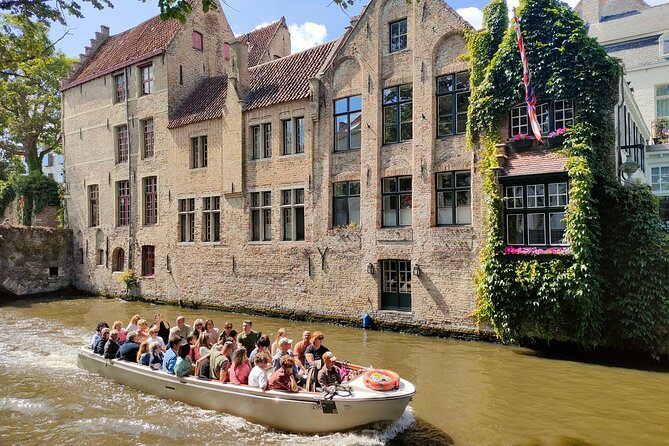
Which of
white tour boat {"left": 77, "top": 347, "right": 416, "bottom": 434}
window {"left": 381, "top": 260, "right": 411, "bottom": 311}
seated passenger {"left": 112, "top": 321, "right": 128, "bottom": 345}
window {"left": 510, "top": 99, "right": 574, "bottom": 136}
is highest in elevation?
window {"left": 510, "top": 99, "right": 574, "bottom": 136}

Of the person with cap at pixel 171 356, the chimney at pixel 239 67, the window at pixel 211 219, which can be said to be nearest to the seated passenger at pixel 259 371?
the person with cap at pixel 171 356

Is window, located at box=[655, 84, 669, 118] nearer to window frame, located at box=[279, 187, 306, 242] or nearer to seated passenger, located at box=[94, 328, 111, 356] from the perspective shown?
window frame, located at box=[279, 187, 306, 242]

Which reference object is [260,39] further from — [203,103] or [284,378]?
[284,378]

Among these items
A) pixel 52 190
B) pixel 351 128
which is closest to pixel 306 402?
pixel 351 128

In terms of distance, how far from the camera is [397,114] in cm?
1588

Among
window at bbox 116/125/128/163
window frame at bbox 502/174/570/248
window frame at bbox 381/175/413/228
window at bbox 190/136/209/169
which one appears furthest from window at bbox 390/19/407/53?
window at bbox 116/125/128/163

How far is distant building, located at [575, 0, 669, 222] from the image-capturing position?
19.9 metres

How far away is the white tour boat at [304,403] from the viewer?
296 inches

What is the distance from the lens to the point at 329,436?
768 centimetres

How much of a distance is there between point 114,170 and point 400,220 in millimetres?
15880

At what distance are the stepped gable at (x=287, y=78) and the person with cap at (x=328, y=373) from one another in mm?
11225

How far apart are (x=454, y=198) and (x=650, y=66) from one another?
575 inches

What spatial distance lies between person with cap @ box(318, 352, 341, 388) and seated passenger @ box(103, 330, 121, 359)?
5.10 metres

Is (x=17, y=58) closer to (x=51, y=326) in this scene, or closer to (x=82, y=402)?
(x=82, y=402)
